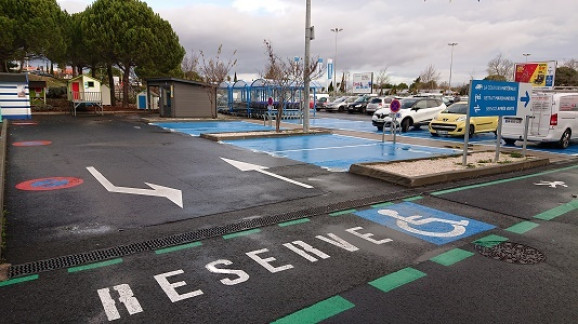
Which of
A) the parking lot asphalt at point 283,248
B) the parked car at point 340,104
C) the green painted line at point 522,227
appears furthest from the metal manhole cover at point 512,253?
the parked car at point 340,104

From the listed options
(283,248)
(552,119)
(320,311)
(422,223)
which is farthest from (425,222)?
(552,119)

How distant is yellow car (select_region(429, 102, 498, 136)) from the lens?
56.3ft

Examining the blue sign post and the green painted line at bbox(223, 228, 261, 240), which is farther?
the blue sign post

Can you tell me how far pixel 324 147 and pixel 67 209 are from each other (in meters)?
9.20

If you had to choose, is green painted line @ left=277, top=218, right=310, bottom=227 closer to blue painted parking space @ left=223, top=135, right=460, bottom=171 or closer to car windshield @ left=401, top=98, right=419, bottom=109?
blue painted parking space @ left=223, top=135, right=460, bottom=171

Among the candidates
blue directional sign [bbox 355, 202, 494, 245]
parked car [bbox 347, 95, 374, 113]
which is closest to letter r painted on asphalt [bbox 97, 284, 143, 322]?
blue directional sign [bbox 355, 202, 494, 245]

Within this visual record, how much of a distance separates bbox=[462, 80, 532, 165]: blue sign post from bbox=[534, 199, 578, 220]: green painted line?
2.62m

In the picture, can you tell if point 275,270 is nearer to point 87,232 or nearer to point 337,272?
point 337,272

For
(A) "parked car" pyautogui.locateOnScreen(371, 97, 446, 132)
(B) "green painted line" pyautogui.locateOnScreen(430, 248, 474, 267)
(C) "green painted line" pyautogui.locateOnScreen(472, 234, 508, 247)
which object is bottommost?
(B) "green painted line" pyautogui.locateOnScreen(430, 248, 474, 267)

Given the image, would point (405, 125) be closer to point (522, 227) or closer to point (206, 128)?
point (206, 128)

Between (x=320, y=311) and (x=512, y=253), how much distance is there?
9.18ft

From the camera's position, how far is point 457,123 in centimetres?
1712

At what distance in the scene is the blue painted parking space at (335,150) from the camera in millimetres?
11336

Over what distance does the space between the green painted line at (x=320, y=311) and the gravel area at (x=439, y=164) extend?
17.6ft
